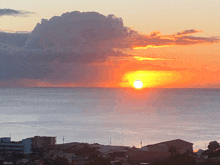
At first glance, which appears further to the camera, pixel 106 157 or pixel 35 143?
pixel 35 143

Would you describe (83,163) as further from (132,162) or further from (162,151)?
(162,151)

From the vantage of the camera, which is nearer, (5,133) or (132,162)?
(132,162)

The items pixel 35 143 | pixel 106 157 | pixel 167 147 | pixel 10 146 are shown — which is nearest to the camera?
pixel 106 157

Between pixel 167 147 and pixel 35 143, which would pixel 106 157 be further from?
pixel 35 143

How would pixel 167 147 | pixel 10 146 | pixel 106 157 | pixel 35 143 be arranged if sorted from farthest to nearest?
pixel 35 143
pixel 10 146
pixel 167 147
pixel 106 157

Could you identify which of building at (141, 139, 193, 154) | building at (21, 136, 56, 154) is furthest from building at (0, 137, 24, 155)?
building at (141, 139, 193, 154)

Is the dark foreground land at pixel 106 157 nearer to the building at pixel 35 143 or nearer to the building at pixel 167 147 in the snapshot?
the building at pixel 167 147

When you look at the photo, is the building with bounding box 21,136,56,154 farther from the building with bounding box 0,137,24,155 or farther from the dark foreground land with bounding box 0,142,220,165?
the dark foreground land with bounding box 0,142,220,165

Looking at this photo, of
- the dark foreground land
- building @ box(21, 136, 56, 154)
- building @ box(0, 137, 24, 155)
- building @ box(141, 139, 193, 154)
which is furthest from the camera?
building @ box(21, 136, 56, 154)

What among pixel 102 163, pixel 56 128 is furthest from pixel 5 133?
pixel 102 163

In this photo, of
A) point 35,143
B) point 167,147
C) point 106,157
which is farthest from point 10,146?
point 167,147

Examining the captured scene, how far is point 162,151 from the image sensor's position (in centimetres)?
4938

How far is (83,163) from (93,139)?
4173cm

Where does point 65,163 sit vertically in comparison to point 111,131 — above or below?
below
